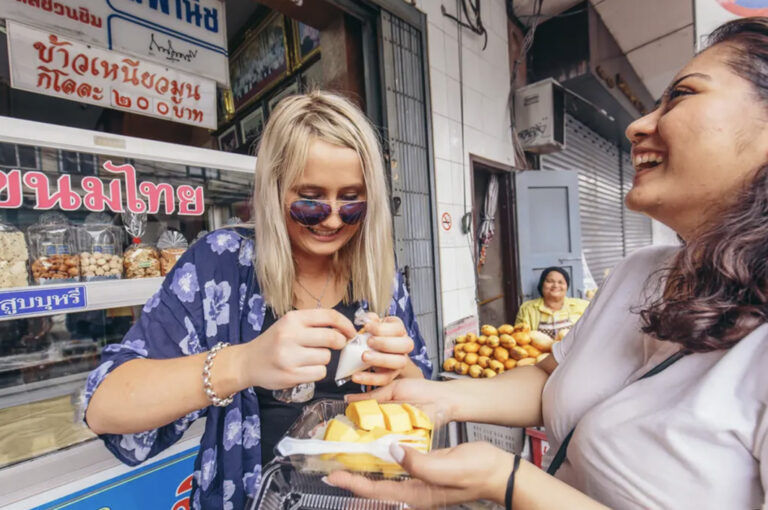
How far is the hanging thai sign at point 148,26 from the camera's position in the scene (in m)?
1.91

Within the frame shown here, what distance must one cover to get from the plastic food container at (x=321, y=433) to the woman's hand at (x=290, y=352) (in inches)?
6.8

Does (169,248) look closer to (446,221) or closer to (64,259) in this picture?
(64,259)

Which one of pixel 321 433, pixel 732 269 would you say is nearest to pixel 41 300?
pixel 321 433

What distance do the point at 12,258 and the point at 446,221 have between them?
Answer: 3099 millimetres

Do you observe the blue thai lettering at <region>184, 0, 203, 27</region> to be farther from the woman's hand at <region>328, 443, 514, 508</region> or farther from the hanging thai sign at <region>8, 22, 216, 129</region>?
the woman's hand at <region>328, 443, 514, 508</region>

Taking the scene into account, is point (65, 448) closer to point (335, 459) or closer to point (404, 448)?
point (335, 459)

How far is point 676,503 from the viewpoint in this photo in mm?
741

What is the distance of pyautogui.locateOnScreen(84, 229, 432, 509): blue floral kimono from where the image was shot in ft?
3.27

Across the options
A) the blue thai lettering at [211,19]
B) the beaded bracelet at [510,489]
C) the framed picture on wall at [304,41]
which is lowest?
the beaded bracelet at [510,489]

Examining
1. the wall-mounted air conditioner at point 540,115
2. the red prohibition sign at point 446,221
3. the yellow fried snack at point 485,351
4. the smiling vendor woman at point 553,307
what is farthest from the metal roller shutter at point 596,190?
the yellow fried snack at point 485,351

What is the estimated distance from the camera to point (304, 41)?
330 centimetres

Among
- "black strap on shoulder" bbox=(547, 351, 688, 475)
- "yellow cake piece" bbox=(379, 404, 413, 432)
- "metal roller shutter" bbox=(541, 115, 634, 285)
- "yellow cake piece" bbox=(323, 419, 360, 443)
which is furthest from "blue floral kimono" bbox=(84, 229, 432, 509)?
"metal roller shutter" bbox=(541, 115, 634, 285)

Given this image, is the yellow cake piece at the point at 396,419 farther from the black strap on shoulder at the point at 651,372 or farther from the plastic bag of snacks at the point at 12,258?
the plastic bag of snacks at the point at 12,258

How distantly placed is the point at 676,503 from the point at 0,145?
2550mm
